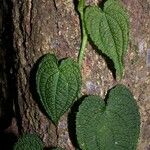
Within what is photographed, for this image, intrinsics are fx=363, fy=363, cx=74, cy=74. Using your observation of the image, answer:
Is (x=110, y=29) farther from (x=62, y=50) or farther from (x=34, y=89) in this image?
(x=34, y=89)

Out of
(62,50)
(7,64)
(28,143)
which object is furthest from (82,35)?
(7,64)

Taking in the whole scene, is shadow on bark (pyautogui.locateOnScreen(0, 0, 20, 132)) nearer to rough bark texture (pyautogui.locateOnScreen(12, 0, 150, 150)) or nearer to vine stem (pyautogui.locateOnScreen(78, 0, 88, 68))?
rough bark texture (pyautogui.locateOnScreen(12, 0, 150, 150))

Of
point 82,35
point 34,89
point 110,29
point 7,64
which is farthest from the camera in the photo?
point 7,64

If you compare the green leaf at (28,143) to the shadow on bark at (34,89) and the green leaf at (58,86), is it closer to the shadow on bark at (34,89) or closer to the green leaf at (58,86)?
the shadow on bark at (34,89)

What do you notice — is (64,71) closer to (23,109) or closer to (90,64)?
(90,64)

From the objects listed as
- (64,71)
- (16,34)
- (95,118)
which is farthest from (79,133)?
(16,34)

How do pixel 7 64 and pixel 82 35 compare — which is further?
pixel 7 64
